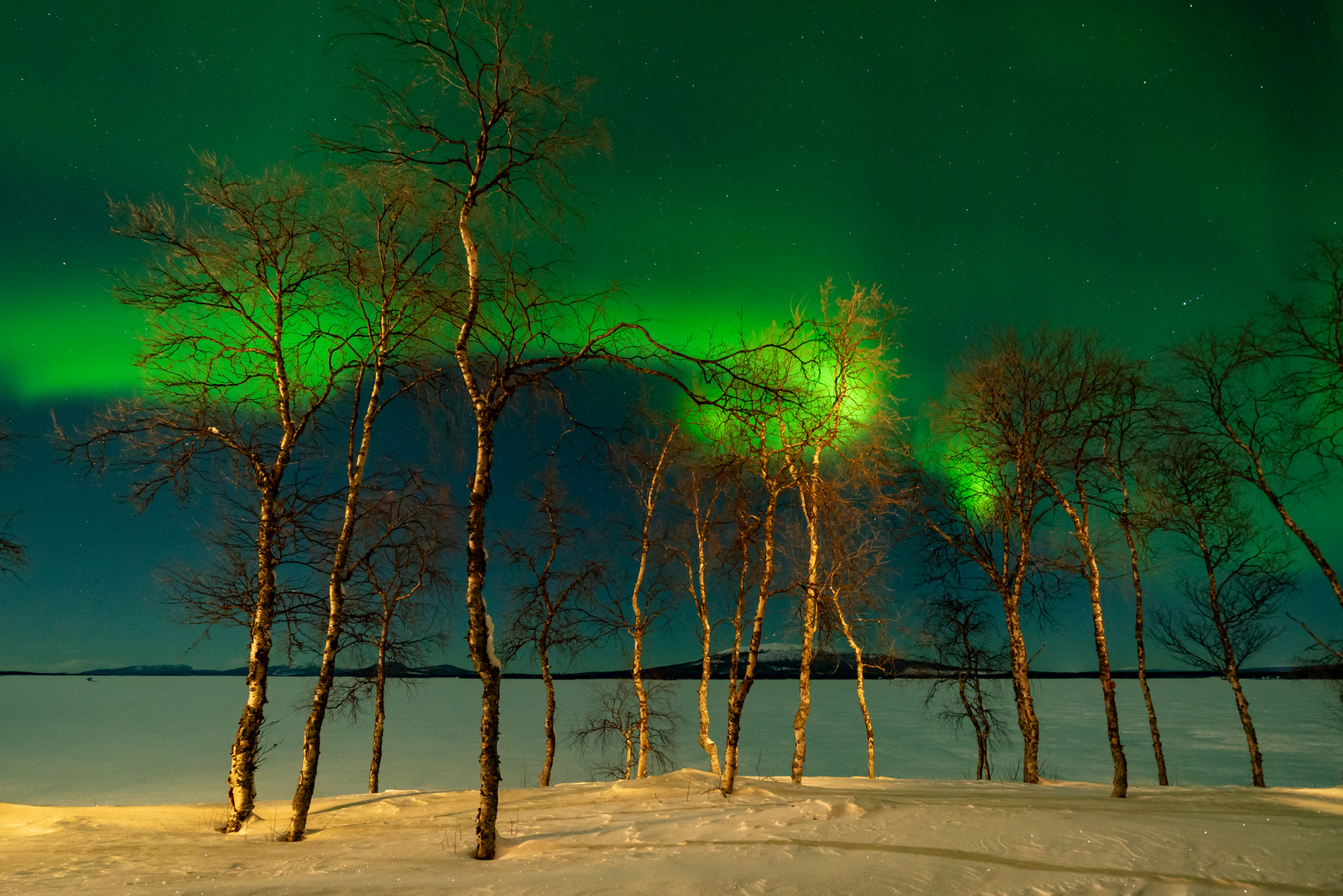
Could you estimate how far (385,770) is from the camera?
62.9 m

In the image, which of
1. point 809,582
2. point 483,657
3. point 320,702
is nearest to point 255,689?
point 320,702

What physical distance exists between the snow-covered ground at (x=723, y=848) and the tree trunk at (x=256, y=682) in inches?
21.0

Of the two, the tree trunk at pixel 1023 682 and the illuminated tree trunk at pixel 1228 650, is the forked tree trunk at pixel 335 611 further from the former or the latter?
the illuminated tree trunk at pixel 1228 650

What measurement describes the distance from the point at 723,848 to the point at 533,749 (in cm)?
7506

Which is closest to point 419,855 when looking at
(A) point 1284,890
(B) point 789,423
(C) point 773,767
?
(A) point 1284,890

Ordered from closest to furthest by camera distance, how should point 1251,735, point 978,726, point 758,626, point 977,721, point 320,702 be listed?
point 320,702, point 758,626, point 1251,735, point 978,726, point 977,721

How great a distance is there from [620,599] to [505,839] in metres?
13.7

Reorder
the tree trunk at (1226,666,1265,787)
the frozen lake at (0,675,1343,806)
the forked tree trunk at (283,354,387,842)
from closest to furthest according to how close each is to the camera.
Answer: the forked tree trunk at (283,354,387,842)
the tree trunk at (1226,666,1265,787)
the frozen lake at (0,675,1343,806)

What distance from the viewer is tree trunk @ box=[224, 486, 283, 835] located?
1123 centimetres

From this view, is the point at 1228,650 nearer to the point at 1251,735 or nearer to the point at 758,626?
the point at 1251,735

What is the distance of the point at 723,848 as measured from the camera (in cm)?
820

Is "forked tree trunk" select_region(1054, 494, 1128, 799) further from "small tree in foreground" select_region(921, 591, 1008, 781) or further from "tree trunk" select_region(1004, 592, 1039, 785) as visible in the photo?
"small tree in foreground" select_region(921, 591, 1008, 781)

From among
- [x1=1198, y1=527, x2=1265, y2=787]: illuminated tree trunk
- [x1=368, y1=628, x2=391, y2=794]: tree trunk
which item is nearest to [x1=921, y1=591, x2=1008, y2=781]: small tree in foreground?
[x1=1198, y1=527, x2=1265, y2=787]: illuminated tree trunk

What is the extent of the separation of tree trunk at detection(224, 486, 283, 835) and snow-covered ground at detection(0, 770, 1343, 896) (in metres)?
0.53
